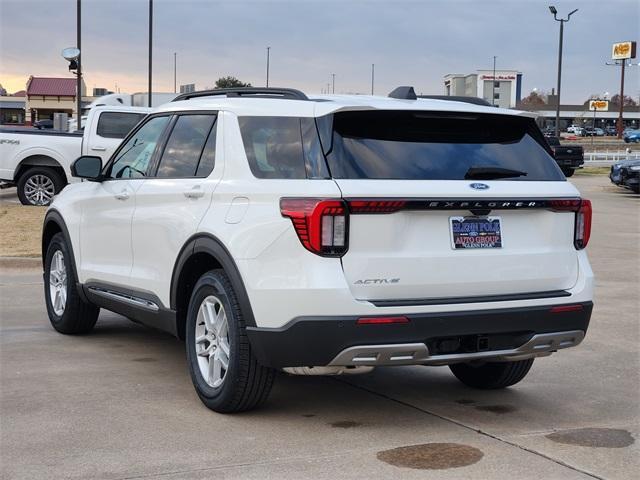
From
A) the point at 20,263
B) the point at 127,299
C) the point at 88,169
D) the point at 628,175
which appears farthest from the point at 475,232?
the point at 628,175

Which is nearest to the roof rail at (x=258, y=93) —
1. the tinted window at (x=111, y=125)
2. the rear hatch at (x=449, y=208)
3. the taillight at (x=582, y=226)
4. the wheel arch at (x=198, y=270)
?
the rear hatch at (x=449, y=208)

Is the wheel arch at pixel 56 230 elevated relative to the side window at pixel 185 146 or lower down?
lower down

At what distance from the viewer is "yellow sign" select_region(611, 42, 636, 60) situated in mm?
108312

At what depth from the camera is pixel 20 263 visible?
38.8ft

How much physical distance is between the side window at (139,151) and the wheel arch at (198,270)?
3.34 ft

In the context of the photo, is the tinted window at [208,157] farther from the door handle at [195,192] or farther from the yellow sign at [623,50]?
the yellow sign at [623,50]

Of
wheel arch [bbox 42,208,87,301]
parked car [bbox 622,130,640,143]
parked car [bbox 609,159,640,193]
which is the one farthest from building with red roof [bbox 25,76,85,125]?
wheel arch [bbox 42,208,87,301]

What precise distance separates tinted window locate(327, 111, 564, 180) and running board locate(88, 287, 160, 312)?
188cm

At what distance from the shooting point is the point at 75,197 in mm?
7445

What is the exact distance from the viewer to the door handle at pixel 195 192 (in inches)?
218

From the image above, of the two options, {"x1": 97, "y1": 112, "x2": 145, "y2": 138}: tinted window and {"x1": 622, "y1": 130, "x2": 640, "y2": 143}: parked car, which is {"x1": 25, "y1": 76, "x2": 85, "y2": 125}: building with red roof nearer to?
{"x1": 622, "y1": 130, "x2": 640, "y2": 143}: parked car

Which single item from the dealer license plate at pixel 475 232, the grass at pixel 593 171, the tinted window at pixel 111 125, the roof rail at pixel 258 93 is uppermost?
the tinted window at pixel 111 125

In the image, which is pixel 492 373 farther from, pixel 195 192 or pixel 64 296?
pixel 64 296

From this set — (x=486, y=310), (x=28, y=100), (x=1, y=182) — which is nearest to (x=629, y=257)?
(x=486, y=310)
